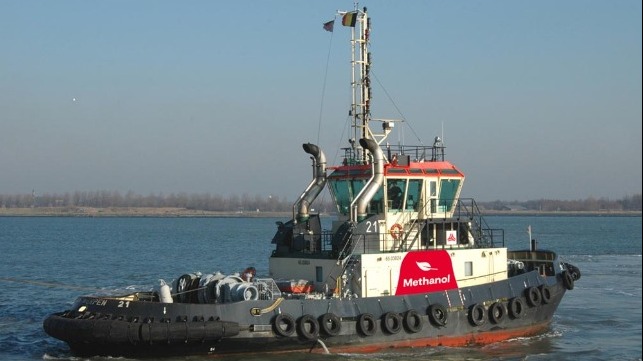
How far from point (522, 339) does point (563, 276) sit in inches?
104

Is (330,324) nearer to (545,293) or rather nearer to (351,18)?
(545,293)

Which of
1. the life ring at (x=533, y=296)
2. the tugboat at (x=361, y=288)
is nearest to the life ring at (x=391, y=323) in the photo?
the tugboat at (x=361, y=288)

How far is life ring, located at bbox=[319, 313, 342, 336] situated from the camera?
62.7 feet

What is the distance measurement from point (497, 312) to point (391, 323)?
10.1 ft

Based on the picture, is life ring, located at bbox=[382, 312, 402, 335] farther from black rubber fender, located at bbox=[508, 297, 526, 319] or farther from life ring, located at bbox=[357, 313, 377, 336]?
black rubber fender, located at bbox=[508, 297, 526, 319]

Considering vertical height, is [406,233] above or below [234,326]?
above

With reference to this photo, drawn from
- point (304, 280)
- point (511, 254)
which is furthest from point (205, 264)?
point (304, 280)

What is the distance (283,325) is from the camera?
62.1ft

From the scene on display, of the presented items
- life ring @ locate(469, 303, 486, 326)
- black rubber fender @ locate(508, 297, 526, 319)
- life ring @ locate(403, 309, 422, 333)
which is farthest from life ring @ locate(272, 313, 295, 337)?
black rubber fender @ locate(508, 297, 526, 319)

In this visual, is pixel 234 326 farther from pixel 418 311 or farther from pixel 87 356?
pixel 418 311

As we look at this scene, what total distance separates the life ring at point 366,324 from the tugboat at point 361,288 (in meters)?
0.03

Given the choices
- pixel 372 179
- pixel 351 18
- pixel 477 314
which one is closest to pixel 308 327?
pixel 372 179

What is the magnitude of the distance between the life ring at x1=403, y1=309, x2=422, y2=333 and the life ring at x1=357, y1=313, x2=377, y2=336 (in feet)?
2.65

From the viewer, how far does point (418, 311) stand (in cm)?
2031
